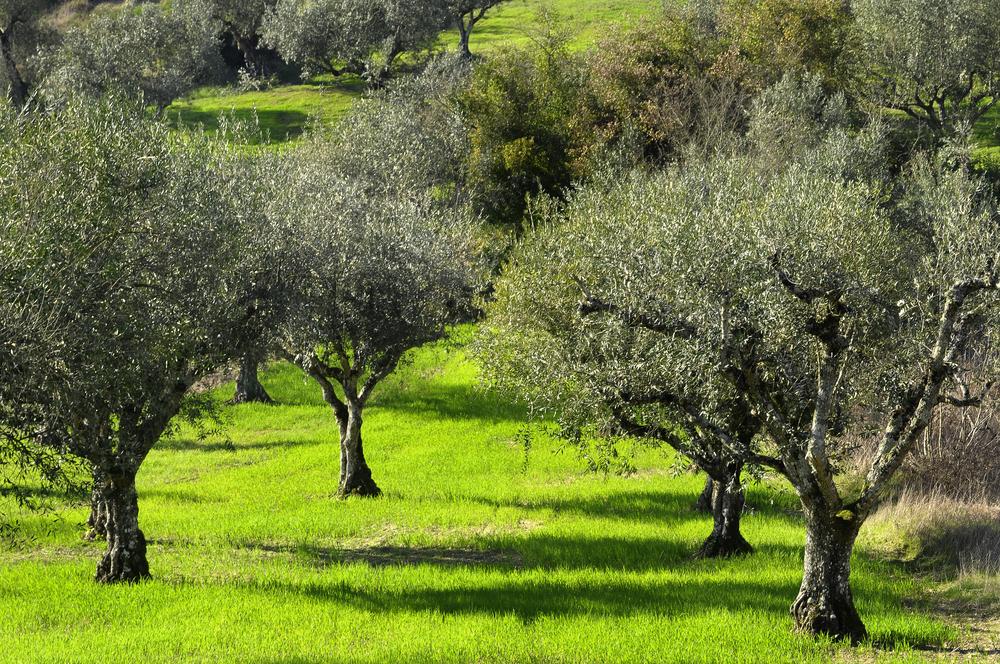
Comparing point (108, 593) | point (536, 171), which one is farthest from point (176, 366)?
point (536, 171)

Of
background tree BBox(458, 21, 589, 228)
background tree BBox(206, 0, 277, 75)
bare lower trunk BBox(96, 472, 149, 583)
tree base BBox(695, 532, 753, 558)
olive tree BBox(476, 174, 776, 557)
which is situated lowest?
tree base BBox(695, 532, 753, 558)

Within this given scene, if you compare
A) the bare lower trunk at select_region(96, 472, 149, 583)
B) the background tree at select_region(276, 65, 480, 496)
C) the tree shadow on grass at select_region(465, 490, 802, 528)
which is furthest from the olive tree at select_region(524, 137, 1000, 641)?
the bare lower trunk at select_region(96, 472, 149, 583)

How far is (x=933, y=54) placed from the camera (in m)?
64.4

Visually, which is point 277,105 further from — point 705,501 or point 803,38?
point 705,501

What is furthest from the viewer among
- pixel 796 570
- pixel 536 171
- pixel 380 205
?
pixel 536 171

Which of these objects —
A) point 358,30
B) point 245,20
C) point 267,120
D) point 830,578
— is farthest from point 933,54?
point 245,20

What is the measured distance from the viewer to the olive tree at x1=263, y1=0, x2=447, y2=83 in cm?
9044

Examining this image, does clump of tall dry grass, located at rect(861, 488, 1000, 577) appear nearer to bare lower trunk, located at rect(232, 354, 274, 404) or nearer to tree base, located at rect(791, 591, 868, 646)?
tree base, located at rect(791, 591, 868, 646)

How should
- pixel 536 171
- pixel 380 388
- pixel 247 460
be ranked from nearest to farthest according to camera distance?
pixel 247 460
pixel 380 388
pixel 536 171

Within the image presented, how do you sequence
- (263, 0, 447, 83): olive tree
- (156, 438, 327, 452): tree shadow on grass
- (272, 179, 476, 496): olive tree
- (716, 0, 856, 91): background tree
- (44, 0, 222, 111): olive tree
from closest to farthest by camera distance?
(272, 179, 476, 496): olive tree, (156, 438, 327, 452): tree shadow on grass, (716, 0, 856, 91): background tree, (44, 0, 222, 111): olive tree, (263, 0, 447, 83): olive tree

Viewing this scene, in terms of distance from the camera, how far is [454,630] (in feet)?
57.0

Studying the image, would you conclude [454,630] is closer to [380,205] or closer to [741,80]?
[380,205]

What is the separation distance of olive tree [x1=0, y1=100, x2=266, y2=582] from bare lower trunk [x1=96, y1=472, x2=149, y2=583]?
0.02 metres

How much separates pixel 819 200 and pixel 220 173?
14530 millimetres
